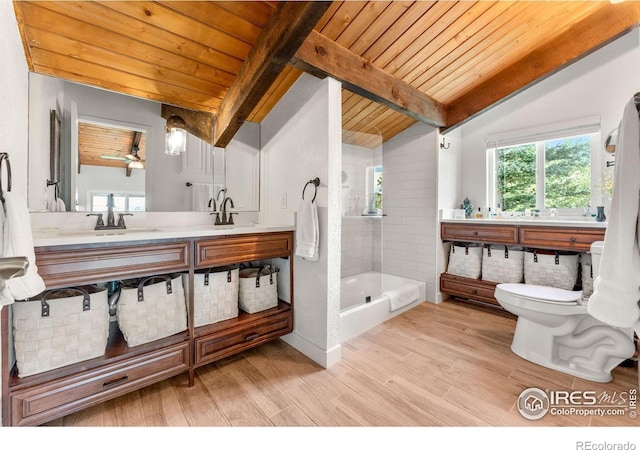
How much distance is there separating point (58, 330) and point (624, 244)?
7.42 feet

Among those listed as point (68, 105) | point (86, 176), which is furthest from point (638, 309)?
point (68, 105)

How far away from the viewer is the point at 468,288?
111 inches

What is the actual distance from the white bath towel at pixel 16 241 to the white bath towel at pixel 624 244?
1.90 m

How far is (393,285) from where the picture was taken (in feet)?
10.4

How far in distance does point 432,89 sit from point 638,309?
236cm

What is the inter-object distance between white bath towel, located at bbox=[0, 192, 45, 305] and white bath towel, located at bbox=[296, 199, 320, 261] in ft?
4.35

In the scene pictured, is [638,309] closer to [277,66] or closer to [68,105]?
[277,66]

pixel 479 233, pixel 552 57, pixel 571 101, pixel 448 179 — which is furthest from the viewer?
pixel 448 179

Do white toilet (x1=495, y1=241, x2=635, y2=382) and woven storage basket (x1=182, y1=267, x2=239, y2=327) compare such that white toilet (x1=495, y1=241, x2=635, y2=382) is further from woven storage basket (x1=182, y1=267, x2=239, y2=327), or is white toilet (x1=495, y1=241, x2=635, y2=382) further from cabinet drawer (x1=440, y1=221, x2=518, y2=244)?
woven storage basket (x1=182, y1=267, x2=239, y2=327)

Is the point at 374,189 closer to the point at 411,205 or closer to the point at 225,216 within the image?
the point at 411,205

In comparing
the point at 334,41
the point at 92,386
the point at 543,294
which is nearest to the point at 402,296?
the point at 543,294

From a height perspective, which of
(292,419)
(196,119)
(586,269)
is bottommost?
(292,419)

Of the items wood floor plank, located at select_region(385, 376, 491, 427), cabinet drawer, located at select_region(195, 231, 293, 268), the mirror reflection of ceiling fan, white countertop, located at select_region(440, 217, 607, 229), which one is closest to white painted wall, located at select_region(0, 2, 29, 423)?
the mirror reflection of ceiling fan

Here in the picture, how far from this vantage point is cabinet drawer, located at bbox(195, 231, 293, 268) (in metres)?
1.61
